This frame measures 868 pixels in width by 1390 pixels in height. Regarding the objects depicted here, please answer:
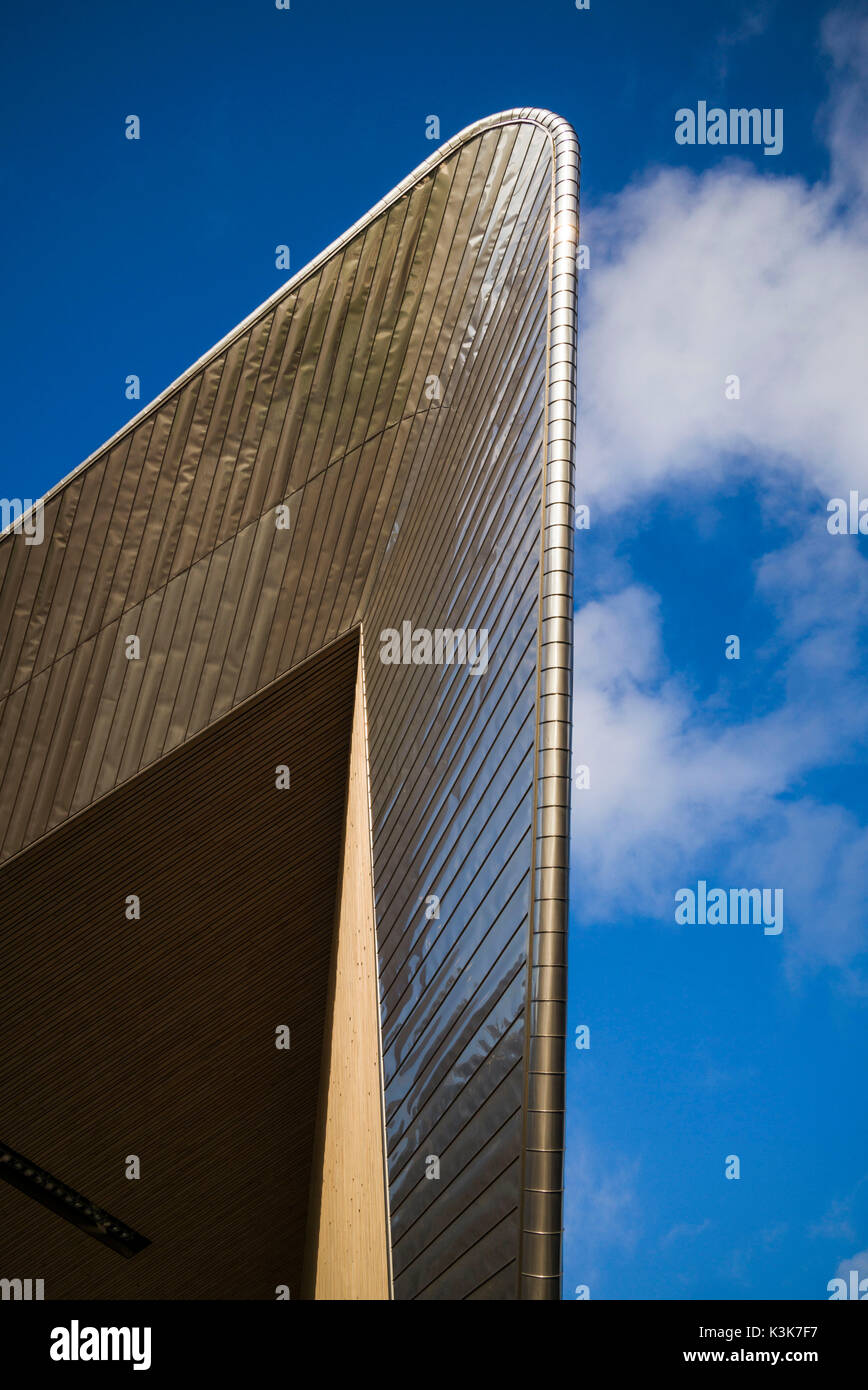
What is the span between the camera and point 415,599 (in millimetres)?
8648

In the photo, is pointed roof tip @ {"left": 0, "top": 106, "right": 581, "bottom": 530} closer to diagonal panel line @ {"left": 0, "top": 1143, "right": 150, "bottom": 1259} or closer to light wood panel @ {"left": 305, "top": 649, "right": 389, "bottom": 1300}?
light wood panel @ {"left": 305, "top": 649, "right": 389, "bottom": 1300}

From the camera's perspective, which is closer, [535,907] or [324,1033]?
[535,907]

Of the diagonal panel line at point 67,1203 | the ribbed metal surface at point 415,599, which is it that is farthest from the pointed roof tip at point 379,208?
the diagonal panel line at point 67,1203

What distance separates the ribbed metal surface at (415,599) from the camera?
550 centimetres

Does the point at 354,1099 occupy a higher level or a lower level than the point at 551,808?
lower

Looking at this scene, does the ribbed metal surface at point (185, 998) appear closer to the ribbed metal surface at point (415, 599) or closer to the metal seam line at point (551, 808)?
the ribbed metal surface at point (415, 599)

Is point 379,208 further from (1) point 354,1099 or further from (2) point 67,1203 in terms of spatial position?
(2) point 67,1203

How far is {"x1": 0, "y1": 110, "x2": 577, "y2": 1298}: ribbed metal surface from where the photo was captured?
18.1ft

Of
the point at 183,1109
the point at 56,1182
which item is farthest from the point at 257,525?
the point at 56,1182

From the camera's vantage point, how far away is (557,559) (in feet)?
20.0

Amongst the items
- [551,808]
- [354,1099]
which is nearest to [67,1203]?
[354,1099]

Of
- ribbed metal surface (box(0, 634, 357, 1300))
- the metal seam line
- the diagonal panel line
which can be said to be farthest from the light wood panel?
the diagonal panel line

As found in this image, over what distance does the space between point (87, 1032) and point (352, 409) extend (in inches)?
286
